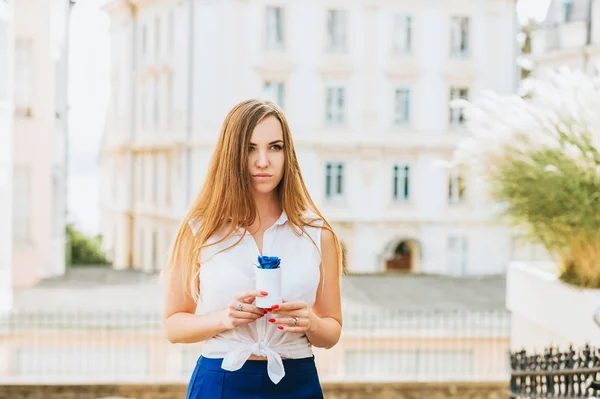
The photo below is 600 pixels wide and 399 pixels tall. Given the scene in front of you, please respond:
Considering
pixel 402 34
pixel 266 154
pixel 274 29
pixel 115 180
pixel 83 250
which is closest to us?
pixel 266 154

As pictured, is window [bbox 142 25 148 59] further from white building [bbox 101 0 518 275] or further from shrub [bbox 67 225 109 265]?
shrub [bbox 67 225 109 265]

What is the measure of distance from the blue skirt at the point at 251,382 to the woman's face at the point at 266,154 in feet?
0.89

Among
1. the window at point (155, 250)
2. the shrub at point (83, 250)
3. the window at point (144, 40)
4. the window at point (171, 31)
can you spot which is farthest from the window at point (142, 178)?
the window at point (171, 31)

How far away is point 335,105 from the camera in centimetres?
1174

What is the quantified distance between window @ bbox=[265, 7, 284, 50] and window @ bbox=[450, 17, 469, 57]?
2479 millimetres

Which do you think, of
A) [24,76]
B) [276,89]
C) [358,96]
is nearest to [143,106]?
[276,89]

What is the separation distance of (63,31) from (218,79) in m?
2.17

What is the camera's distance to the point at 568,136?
255 cm

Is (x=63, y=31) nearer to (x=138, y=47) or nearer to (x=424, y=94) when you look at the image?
(x=138, y=47)

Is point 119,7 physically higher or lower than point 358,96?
higher

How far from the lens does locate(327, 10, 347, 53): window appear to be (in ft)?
38.5

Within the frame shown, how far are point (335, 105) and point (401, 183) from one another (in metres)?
1.48

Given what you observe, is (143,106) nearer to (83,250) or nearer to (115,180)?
(115,180)

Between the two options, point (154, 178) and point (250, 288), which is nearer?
point (250, 288)
